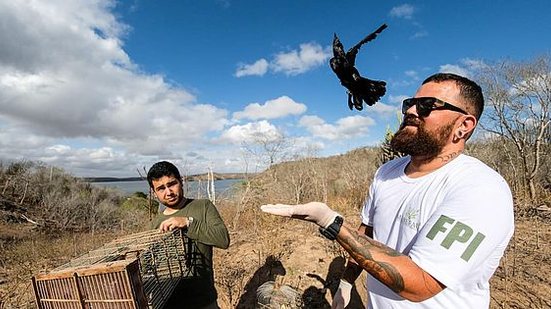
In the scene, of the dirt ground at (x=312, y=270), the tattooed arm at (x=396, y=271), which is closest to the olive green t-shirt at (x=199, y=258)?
the tattooed arm at (x=396, y=271)

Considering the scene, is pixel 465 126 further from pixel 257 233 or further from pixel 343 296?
pixel 257 233

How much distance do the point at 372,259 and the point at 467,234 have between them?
317mm

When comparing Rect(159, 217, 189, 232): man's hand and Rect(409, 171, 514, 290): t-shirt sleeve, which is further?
Rect(159, 217, 189, 232): man's hand

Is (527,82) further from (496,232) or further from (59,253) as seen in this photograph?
(59,253)

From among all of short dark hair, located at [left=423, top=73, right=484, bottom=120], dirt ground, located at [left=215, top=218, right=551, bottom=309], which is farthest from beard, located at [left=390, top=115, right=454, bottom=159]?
dirt ground, located at [left=215, top=218, right=551, bottom=309]

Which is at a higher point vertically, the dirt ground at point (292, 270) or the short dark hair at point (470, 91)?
the short dark hair at point (470, 91)

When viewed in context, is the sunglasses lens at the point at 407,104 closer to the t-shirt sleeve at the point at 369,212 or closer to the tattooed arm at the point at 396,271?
the t-shirt sleeve at the point at 369,212

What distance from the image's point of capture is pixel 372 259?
44.3 inches

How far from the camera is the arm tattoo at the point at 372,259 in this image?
108 centimetres

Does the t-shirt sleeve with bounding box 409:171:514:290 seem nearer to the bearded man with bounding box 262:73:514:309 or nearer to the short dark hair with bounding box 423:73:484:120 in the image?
the bearded man with bounding box 262:73:514:309

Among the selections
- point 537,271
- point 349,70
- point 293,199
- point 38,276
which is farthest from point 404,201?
point 293,199

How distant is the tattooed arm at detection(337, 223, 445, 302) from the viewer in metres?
1.08

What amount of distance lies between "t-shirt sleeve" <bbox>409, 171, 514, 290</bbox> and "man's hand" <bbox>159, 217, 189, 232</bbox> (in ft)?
5.15

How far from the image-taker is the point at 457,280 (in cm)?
106
